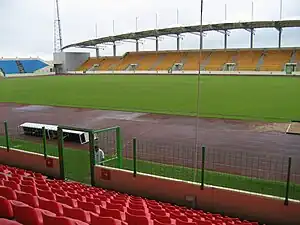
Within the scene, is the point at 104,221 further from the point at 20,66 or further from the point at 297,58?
the point at 20,66

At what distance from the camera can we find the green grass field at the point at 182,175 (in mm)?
8180

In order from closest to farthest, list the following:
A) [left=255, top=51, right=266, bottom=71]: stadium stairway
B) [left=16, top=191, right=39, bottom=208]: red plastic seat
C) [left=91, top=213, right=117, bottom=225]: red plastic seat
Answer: [left=91, top=213, right=117, bottom=225]: red plastic seat
[left=16, top=191, right=39, bottom=208]: red plastic seat
[left=255, top=51, right=266, bottom=71]: stadium stairway

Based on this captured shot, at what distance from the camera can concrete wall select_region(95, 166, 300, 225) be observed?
6648 millimetres

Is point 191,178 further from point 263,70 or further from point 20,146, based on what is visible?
point 263,70

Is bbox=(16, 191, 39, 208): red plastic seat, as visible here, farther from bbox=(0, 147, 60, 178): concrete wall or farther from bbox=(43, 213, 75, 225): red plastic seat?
bbox=(0, 147, 60, 178): concrete wall

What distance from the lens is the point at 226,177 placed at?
906 cm

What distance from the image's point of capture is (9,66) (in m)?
67.9

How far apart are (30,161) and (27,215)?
736cm

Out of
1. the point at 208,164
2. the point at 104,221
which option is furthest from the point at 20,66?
the point at 104,221

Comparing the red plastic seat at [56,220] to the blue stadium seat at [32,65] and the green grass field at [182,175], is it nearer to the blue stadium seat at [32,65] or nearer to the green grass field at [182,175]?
the green grass field at [182,175]

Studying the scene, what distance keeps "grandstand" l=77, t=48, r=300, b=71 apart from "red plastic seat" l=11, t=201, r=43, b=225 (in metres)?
51.3

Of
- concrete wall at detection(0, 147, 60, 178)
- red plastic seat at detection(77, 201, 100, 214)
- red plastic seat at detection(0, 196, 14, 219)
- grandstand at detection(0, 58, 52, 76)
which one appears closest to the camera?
red plastic seat at detection(0, 196, 14, 219)

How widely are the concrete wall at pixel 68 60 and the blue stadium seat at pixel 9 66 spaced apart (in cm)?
841

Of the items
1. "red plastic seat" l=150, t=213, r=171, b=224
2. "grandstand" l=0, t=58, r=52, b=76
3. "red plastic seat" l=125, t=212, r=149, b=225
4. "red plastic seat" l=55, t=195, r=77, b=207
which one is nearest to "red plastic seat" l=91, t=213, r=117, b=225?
"red plastic seat" l=125, t=212, r=149, b=225
